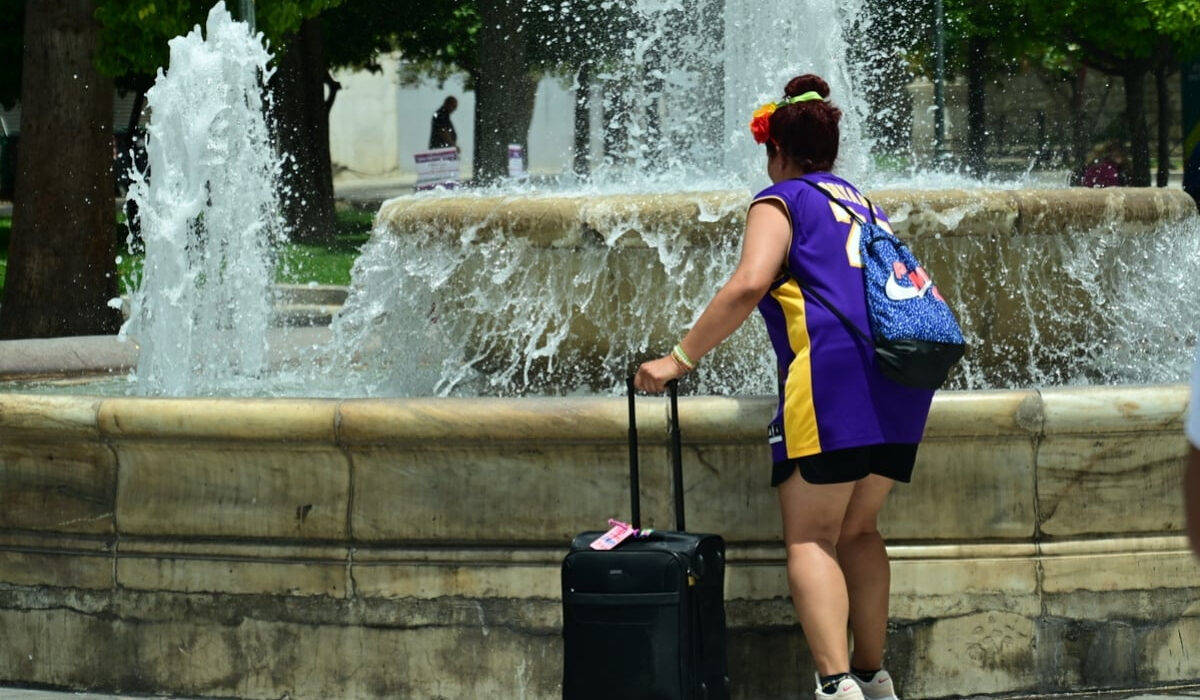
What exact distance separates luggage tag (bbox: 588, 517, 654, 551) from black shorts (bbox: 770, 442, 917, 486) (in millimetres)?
393

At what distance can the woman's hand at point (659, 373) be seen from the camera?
4.22m

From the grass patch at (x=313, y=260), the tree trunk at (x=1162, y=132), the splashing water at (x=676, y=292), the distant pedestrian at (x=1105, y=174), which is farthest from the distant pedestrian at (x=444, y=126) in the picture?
the splashing water at (x=676, y=292)

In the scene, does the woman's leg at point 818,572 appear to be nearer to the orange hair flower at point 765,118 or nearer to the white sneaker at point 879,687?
the white sneaker at point 879,687

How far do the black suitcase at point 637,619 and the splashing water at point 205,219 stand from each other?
4280mm

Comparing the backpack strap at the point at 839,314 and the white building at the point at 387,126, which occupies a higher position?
the white building at the point at 387,126

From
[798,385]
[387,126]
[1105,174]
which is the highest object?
[387,126]

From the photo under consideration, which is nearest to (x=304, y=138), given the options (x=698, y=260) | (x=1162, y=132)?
(x=1162, y=132)

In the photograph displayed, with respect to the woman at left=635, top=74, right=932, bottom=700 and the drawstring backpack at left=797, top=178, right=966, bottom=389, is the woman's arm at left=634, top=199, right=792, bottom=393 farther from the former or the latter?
the drawstring backpack at left=797, top=178, right=966, bottom=389

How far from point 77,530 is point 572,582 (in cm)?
178

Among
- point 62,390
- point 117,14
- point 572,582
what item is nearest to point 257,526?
point 572,582

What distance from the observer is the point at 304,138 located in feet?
79.9

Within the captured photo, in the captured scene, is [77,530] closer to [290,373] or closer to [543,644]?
[543,644]

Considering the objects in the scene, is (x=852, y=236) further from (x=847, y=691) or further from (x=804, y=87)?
(x=847, y=691)

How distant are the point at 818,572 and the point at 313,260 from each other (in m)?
16.9
